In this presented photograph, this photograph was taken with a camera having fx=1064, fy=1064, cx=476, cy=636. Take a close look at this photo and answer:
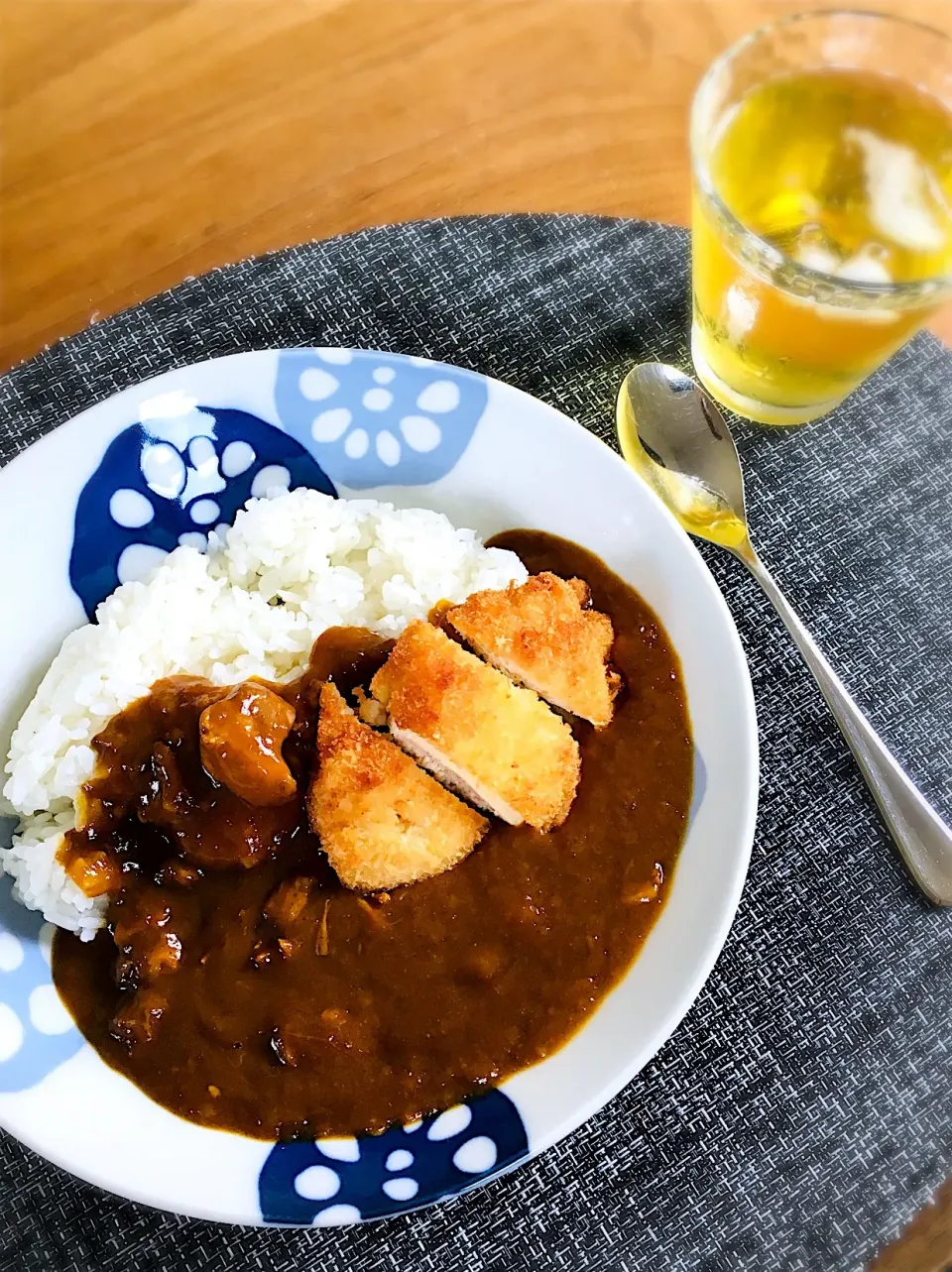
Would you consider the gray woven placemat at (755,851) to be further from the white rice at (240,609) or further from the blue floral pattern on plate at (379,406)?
the white rice at (240,609)

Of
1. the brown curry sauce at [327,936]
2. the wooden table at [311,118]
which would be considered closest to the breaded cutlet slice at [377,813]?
the brown curry sauce at [327,936]

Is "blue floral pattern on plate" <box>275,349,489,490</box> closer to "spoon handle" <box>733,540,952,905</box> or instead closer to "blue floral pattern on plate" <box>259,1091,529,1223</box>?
"spoon handle" <box>733,540,952,905</box>

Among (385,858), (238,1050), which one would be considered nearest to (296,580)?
(385,858)

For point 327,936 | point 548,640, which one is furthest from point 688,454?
point 327,936

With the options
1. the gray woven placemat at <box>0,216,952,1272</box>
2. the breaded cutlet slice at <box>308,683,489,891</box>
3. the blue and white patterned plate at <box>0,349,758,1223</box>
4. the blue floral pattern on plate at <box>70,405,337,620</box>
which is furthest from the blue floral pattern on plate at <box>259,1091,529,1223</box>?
the blue floral pattern on plate at <box>70,405,337,620</box>

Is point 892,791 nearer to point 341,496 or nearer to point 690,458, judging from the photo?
point 690,458

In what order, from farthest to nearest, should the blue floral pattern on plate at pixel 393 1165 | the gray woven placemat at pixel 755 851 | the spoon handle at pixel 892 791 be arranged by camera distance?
the spoon handle at pixel 892 791 → the gray woven placemat at pixel 755 851 → the blue floral pattern on plate at pixel 393 1165
